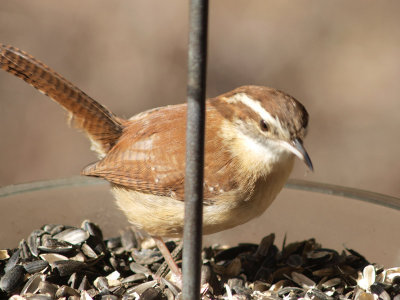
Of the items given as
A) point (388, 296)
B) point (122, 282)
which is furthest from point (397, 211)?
point (122, 282)

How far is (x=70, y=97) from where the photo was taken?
11.3ft

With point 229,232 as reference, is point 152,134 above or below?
above

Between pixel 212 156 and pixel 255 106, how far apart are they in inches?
12.5

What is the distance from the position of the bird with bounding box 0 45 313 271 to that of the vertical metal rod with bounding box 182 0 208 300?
915mm

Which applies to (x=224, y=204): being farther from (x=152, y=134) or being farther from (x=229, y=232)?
(x=229, y=232)

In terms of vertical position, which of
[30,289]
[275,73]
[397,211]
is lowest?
[30,289]

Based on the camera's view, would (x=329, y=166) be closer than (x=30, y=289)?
No

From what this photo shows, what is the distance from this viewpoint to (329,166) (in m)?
6.73

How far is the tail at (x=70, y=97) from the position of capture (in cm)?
329

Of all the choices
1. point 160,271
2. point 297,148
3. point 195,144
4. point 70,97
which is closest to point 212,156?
point 297,148

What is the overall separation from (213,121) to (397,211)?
3.56 ft

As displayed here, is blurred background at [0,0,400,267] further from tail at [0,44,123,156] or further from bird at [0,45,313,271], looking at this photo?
bird at [0,45,313,271]

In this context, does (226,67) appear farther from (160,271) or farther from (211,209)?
(211,209)

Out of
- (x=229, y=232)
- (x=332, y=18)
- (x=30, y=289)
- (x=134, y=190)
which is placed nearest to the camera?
(x=30, y=289)
